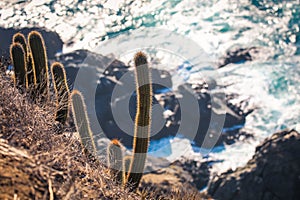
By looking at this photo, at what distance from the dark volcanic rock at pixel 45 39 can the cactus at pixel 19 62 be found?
43.2ft

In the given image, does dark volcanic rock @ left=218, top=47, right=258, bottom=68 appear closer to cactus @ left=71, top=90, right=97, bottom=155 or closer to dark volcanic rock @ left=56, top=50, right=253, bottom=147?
dark volcanic rock @ left=56, top=50, right=253, bottom=147

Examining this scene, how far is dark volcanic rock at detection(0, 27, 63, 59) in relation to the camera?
19594 millimetres

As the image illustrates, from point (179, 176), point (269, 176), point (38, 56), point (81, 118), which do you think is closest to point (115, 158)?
point (81, 118)

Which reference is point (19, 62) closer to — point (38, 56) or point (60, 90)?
point (38, 56)

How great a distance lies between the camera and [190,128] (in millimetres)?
21375

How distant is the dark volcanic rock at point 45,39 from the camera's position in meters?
19.6

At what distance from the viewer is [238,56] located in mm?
20297

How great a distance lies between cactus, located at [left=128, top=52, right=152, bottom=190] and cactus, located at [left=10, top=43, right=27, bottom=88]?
190 centimetres

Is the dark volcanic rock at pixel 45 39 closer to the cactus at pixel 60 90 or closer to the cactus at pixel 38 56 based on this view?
the cactus at pixel 38 56

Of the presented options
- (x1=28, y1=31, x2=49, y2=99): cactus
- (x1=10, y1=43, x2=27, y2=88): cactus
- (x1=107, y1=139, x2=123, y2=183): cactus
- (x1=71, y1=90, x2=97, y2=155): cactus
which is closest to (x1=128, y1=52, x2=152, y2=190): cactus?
(x1=107, y1=139, x2=123, y2=183): cactus

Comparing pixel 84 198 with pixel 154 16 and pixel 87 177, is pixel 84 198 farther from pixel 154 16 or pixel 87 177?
pixel 154 16

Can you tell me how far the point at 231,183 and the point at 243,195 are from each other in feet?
2.95

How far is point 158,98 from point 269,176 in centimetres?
879

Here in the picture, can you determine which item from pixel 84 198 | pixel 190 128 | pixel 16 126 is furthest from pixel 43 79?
pixel 190 128
